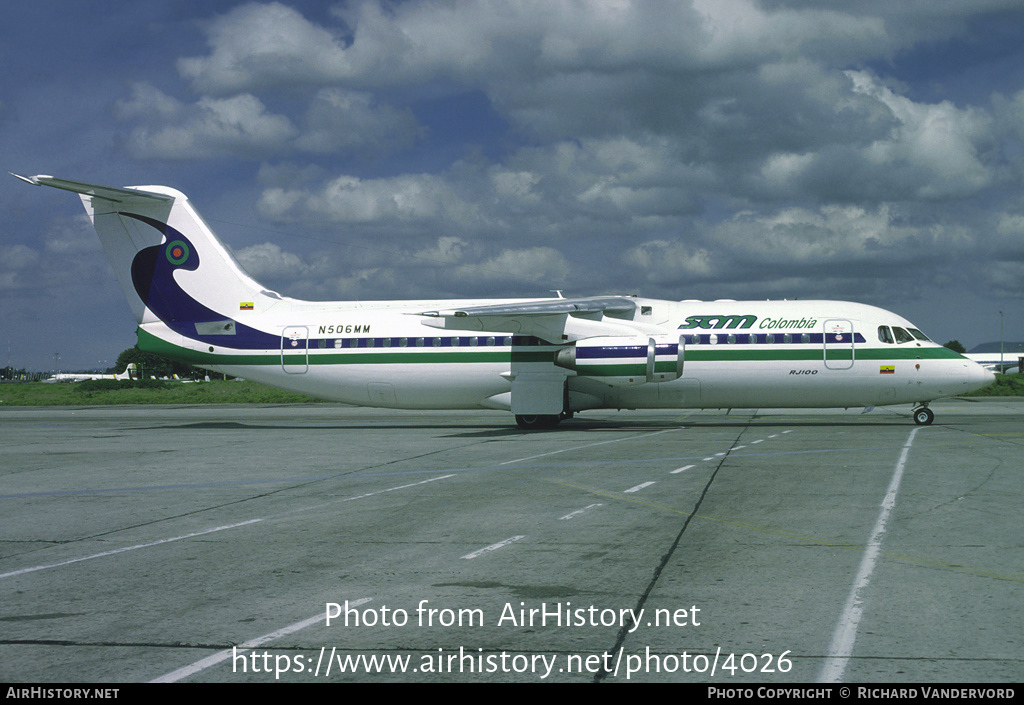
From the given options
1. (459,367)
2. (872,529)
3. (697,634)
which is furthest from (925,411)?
(697,634)

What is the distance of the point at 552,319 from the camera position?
2681 centimetres

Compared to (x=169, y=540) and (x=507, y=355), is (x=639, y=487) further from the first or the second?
(x=507, y=355)

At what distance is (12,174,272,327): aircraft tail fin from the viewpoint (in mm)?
29484

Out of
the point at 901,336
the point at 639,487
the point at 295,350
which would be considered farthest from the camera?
the point at 295,350

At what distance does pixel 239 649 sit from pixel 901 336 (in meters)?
25.4

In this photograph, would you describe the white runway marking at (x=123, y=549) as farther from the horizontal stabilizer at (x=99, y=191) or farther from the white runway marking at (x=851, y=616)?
the horizontal stabilizer at (x=99, y=191)

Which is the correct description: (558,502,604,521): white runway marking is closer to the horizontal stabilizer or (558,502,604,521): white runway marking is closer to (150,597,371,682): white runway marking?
(150,597,371,682): white runway marking

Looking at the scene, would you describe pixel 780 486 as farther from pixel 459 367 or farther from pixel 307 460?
pixel 459 367

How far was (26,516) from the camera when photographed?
11453mm

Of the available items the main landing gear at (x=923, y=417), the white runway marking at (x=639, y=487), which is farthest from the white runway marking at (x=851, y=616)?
the main landing gear at (x=923, y=417)

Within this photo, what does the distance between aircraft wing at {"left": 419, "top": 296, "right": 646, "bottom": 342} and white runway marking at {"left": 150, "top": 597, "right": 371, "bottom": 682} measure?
19.2 m

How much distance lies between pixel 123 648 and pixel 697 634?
3.92 m

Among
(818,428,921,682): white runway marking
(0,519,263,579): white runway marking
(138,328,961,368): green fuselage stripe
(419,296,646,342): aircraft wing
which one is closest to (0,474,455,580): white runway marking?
(0,519,263,579): white runway marking

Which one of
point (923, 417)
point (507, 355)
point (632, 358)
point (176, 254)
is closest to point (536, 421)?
point (507, 355)
